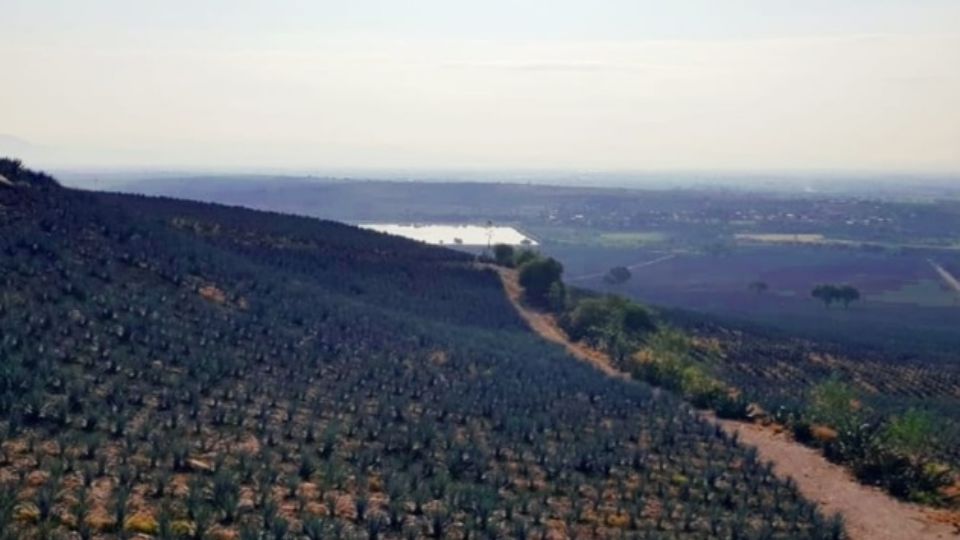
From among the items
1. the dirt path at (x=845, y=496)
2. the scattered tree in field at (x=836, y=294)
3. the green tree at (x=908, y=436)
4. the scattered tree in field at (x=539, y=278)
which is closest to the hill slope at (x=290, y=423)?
the dirt path at (x=845, y=496)

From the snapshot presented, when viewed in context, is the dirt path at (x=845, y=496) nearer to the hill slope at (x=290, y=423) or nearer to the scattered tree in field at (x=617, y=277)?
the hill slope at (x=290, y=423)

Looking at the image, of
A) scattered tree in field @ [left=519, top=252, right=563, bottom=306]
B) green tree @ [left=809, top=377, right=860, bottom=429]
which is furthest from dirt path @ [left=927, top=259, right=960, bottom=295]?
green tree @ [left=809, top=377, right=860, bottom=429]

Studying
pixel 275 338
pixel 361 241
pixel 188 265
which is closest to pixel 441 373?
pixel 275 338

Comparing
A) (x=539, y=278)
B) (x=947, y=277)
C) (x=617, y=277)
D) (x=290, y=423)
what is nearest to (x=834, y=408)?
(x=290, y=423)

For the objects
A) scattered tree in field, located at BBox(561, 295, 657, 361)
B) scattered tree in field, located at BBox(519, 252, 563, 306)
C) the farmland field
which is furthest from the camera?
the farmland field

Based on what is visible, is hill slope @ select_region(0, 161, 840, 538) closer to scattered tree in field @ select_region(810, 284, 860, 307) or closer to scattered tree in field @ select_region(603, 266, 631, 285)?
scattered tree in field @ select_region(810, 284, 860, 307)

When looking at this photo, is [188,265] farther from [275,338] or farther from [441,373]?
[441,373]
